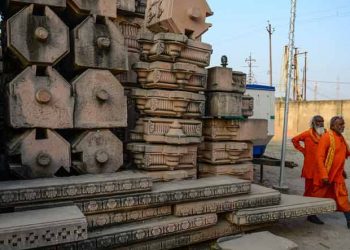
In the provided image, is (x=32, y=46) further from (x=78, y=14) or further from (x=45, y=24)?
(x=78, y=14)

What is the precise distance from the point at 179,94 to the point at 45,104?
4.06 ft

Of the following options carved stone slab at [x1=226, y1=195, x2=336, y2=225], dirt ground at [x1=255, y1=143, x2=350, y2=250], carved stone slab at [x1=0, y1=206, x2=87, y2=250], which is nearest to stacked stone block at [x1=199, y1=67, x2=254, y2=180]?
carved stone slab at [x1=226, y1=195, x2=336, y2=225]

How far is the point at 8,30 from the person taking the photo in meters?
2.64

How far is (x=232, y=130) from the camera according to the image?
12.7 feet

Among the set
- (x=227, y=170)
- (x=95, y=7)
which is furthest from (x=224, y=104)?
(x=95, y=7)

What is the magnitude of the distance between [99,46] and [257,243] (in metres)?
2.19

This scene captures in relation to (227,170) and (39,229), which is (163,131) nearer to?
(227,170)

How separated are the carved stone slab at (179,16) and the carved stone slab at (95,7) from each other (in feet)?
1.72

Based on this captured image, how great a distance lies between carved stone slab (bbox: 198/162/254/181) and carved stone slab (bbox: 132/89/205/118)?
2.49ft

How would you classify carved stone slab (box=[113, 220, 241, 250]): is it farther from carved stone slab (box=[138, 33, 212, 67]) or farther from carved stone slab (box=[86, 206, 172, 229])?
carved stone slab (box=[138, 33, 212, 67])

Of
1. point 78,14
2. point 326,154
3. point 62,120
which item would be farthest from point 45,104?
point 326,154

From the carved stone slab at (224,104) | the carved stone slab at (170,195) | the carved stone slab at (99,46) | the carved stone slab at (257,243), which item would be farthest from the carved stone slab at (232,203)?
the carved stone slab at (99,46)

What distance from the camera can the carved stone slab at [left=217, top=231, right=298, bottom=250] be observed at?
2771 mm

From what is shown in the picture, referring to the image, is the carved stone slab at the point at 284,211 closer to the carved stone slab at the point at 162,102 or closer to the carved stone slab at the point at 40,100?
the carved stone slab at the point at 162,102
